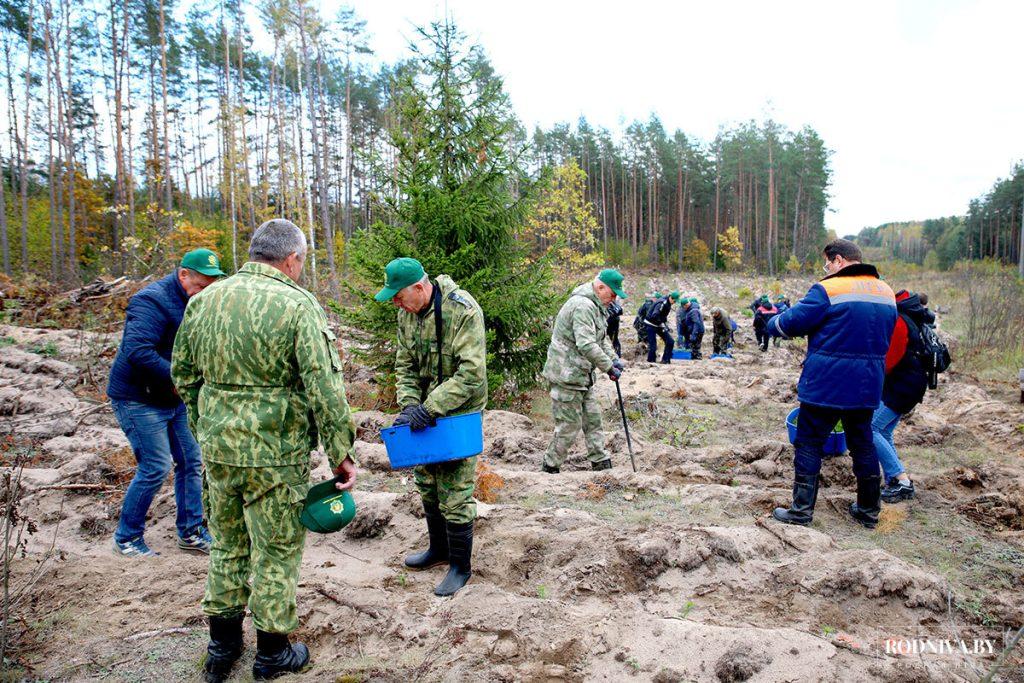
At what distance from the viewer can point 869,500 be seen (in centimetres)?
440

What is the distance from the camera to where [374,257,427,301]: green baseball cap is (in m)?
3.44

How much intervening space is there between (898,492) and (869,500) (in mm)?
897

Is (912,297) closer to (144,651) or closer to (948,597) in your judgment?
(948,597)

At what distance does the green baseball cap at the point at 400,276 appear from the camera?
3.44m

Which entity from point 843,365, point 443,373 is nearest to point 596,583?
point 443,373

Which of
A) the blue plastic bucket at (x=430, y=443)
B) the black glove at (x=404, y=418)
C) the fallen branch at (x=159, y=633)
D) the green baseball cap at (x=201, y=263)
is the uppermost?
the green baseball cap at (x=201, y=263)

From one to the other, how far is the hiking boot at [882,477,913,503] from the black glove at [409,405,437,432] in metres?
4.07

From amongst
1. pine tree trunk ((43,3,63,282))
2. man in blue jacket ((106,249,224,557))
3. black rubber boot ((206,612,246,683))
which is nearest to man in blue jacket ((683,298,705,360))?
man in blue jacket ((106,249,224,557))

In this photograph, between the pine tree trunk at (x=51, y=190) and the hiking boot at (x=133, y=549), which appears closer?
the hiking boot at (x=133, y=549)

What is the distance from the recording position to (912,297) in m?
4.97

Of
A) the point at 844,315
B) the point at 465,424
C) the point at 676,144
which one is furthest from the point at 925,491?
the point at 676,144

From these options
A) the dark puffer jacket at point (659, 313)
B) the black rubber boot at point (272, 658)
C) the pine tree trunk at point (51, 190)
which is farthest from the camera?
the pine tree trunk at point (51, 190)

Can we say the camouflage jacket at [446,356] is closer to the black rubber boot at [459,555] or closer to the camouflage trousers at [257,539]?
the black rubber boot at [459,555]

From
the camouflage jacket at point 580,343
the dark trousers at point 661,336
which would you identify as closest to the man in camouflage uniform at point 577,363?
the camouflage jacket at point 580,343
